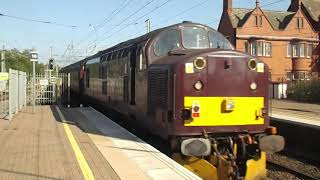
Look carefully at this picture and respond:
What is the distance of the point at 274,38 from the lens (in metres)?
60.1

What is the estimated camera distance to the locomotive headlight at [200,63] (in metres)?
9.13

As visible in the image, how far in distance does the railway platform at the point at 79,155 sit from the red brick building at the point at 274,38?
4562cm

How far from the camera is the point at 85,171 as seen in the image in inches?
329

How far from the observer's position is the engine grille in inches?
375

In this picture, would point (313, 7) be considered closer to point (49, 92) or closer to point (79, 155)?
point (49, 92)

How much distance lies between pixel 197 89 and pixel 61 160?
2.89 m

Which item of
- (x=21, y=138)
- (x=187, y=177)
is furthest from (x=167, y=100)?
(x=21, y=138)

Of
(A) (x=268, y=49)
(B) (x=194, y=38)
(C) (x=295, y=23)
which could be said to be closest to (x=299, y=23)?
(C) (x=295, y=23)

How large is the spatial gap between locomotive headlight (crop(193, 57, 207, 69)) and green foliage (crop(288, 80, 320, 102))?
1218 inches

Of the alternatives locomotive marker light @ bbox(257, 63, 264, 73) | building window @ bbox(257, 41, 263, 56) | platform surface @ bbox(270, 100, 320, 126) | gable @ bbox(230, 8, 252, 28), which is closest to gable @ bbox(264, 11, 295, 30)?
gable @ bbox(230, 8, 252, 28)

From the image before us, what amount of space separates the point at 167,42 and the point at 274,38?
51.2 meters

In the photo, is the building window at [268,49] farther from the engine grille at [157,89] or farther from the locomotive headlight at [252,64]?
the locomotive headlight at [252,64]

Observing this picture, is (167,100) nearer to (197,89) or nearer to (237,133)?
(197,89)

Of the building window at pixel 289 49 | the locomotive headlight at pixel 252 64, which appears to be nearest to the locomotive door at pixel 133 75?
the locomotive headlight at pixel 252 64
